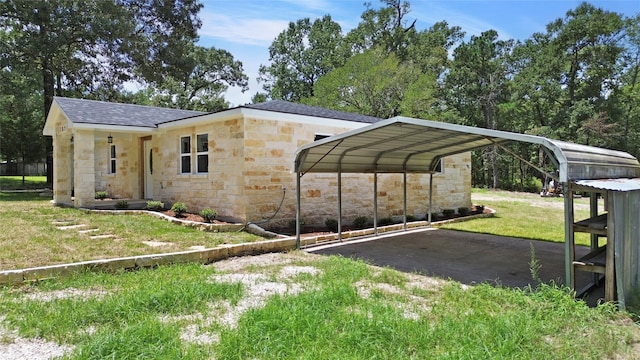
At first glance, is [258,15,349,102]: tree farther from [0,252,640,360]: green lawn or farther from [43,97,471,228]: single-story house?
[0,252,640,360]: green lawn

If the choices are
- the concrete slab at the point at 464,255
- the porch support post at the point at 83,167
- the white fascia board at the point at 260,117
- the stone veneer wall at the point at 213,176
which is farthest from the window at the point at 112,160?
the concrete slab at the point at 464,255

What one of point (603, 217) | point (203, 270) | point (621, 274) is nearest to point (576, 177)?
point (621, 274)

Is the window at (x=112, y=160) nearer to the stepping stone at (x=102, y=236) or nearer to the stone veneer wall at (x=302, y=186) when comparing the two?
the stepping stone at (x=102, y=236)

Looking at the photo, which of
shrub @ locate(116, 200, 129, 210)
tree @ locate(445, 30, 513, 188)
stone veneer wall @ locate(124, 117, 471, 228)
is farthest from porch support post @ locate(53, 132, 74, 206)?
tree @ locate(445, 30, 513, 188)

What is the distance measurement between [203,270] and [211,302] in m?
1.55

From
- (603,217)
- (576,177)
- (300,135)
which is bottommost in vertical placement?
(603,217)

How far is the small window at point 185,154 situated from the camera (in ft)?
40.5

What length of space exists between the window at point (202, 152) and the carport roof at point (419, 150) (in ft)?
12.9

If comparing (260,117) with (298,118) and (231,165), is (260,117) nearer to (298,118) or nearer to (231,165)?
(298,118)

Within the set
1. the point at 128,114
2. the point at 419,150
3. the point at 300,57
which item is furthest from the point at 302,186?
the point at 300,57

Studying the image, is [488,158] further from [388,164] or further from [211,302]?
[211,302]

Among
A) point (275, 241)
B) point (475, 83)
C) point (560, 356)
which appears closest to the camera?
point (560, 356)

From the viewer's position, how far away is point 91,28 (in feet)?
66.6

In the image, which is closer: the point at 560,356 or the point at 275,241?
the point at 560,356
